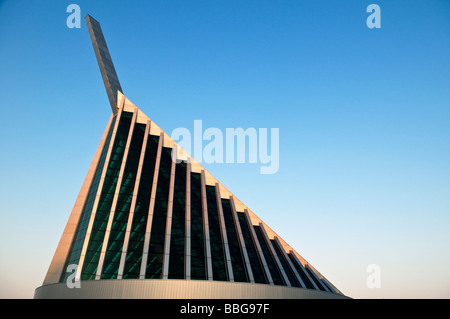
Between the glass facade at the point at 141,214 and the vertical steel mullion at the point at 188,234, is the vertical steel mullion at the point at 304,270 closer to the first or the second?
the vertical steel mullion at the point at 188,234

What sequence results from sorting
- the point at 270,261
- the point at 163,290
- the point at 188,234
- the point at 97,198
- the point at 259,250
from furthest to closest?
the point at 270,261 → the point at 259,250 → the point at 97,198 → the point at 188,234 → the point at 163,290

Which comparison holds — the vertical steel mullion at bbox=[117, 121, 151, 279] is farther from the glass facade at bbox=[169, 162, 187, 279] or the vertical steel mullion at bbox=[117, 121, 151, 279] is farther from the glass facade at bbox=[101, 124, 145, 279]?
the glass facade at bbox=[169, 162, 187, 279]

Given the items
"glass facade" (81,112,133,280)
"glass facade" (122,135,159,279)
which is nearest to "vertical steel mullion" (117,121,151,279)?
"glass facade" (122,135,159,279)

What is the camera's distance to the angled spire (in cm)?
3803

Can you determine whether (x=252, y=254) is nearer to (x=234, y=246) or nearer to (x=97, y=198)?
(x=234, y=246)

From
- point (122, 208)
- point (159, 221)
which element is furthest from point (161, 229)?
point (122, 208)

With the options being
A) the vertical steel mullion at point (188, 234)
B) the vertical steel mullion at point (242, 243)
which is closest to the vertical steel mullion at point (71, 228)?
the vertical steel mullion at point (188, 234)

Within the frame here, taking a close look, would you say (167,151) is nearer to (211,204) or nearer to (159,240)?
(211,204)

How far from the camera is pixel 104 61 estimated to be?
40.2 meters

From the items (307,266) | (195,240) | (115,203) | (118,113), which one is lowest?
(307,266)

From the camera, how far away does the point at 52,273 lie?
88.7 feet
